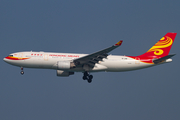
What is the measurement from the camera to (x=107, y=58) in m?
37.1

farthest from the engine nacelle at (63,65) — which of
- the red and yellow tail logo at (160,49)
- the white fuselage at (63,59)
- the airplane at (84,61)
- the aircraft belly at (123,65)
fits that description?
the red and yellow tail logo at (160,49)

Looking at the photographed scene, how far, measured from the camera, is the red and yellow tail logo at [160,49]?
40.7 meters

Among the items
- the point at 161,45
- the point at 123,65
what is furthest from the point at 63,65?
the point at 161,45

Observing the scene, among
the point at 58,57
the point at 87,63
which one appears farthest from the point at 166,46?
the point at 58,57

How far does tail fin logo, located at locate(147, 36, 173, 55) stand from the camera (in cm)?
4249

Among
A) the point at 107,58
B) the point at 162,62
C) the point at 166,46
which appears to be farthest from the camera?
the point at 166,46

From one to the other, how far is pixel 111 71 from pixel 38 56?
36.1 feet

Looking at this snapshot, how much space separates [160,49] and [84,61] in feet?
44.4

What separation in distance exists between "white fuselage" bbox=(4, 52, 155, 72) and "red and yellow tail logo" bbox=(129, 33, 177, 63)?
1232mm

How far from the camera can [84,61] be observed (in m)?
37.2

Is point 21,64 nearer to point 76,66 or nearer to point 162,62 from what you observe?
point 76,66

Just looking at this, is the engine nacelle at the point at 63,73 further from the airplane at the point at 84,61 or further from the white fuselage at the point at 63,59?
the white fuselage at the point at 63,59

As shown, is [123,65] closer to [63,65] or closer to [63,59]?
[63,59]

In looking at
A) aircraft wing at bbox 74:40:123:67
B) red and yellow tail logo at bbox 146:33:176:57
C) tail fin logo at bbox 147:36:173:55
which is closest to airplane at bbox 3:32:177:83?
aircraft wing at bbox 74:40:123:67
